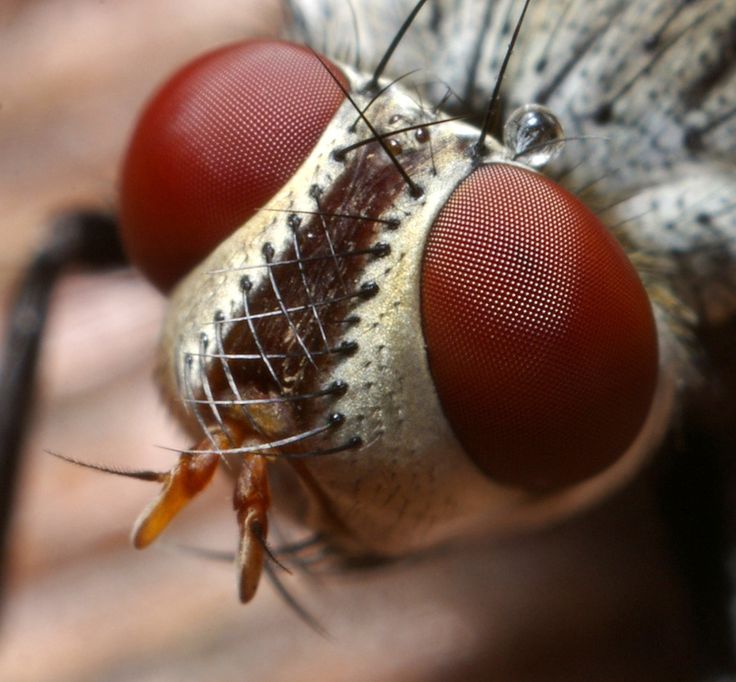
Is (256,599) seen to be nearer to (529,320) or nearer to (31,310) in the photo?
(31,310)

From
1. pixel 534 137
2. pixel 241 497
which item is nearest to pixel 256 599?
pixel 241 497

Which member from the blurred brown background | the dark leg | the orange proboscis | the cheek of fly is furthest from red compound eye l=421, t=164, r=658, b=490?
the dark leg

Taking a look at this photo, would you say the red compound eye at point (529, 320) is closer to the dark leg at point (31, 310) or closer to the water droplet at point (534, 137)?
the water droplet at point (534, 137)

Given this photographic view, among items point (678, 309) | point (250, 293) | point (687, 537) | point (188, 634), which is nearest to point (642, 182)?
point (678, 309)

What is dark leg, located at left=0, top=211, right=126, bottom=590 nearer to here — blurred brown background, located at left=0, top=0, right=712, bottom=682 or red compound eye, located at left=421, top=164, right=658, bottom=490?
blurred brown background, located at left=0, top=0, right=712, bottom=682

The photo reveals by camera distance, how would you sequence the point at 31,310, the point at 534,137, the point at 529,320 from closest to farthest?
the point at 529,320, the point at 534,137, the point at 31,310

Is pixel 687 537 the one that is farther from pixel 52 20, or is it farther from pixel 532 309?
pixel 52 20
